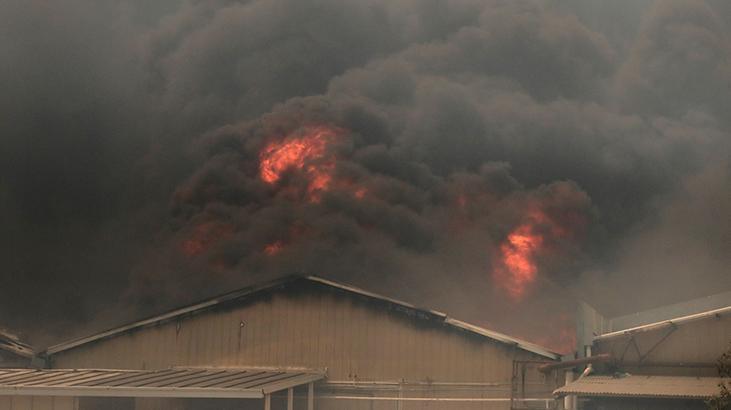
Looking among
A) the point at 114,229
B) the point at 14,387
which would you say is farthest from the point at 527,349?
the point at 114,229

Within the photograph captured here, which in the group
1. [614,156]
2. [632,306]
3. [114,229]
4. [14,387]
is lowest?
[14,387]

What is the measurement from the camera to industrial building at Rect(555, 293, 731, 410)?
33.7 meters

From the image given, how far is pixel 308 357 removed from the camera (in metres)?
39.3

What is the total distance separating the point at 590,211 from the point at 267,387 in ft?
90.2

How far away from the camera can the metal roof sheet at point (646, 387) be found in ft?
107

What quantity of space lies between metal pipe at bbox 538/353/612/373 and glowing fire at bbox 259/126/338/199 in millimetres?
22427

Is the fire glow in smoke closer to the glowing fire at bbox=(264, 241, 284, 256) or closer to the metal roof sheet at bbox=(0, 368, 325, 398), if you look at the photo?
the glowing fire at bbox=(264, 241, 284, 256)

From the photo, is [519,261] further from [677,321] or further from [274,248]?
[677,321]

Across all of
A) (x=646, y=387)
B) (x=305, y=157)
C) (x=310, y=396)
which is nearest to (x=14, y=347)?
(x=310, y=396)

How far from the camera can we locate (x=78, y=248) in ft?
219

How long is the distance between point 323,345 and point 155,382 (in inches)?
258

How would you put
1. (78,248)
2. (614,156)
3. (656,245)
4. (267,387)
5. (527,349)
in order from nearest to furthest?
(267,387) → (527,349) → (656,245) → (614,156) → (78,248)

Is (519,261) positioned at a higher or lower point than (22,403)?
higher

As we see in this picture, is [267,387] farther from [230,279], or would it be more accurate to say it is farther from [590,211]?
[590,211]
